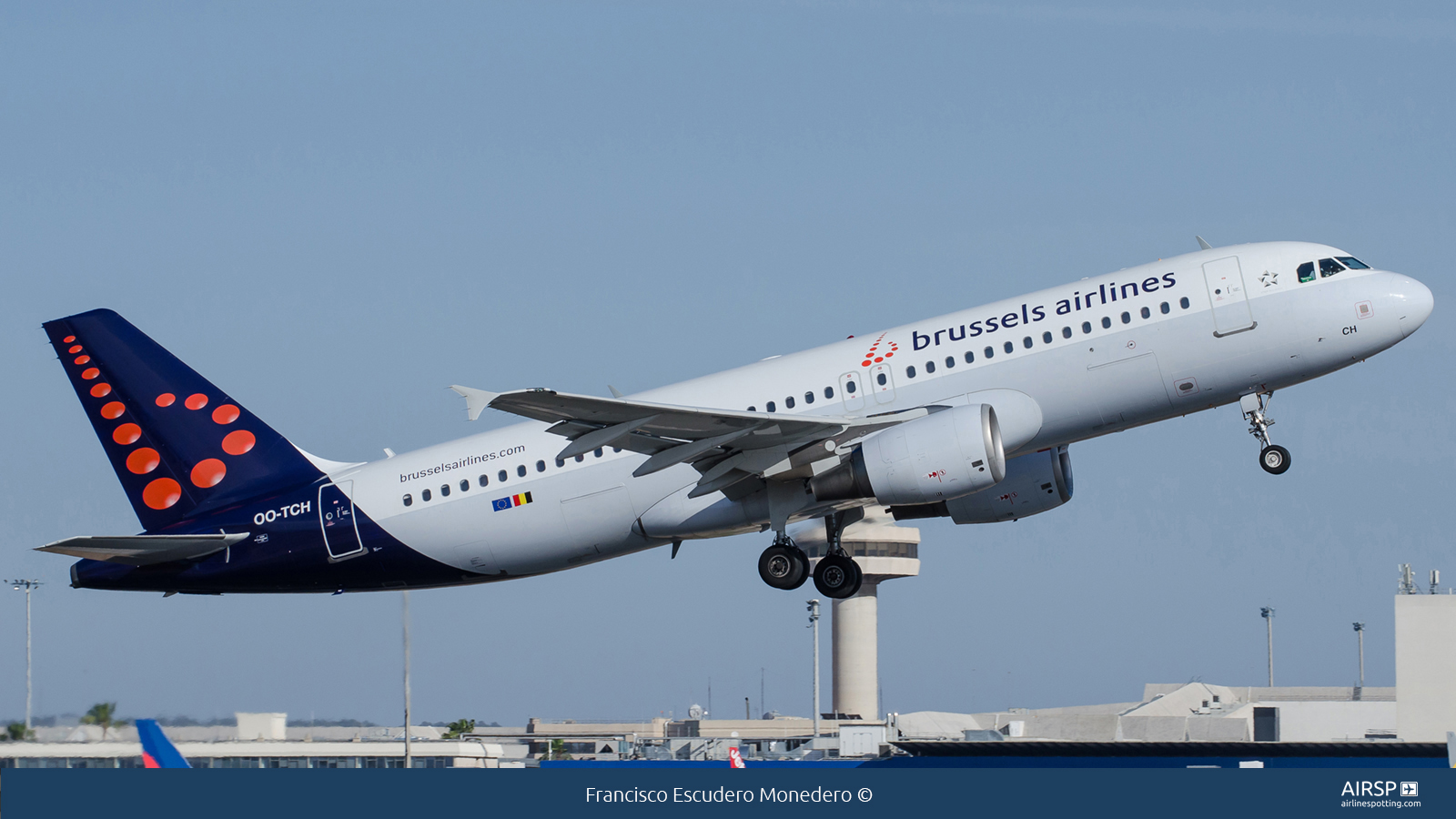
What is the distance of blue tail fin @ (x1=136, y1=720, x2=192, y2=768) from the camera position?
34031mm

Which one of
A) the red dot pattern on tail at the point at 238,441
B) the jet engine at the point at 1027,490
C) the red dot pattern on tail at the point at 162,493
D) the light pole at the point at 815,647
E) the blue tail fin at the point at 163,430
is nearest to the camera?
the jet engine at the point at 1027,490

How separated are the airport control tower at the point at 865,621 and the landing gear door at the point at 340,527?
7476cm

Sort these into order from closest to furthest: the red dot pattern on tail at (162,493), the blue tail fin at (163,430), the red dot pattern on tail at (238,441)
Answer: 1. the blue tail fin at (163,430)
2. the red dot pattern on tail at (162,493)
3. the red dot pattern on tail at (238,441)

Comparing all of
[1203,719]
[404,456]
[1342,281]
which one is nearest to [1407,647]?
[1203,719]

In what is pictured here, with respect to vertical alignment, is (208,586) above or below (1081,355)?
below

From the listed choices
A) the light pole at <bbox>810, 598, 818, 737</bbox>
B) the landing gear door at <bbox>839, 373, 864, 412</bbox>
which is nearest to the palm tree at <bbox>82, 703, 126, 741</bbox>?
the landing gear door at <bbox>839, 373, 864, 412</bbox>

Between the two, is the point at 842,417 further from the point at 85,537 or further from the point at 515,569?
the point at 85,537

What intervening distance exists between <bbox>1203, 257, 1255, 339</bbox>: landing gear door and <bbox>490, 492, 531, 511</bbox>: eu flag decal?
14.3 meters

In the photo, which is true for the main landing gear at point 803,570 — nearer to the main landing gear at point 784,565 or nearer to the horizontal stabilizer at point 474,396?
the main landing gear at point 784,565

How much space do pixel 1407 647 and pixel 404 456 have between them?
126 feet

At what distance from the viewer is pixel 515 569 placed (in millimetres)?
34844

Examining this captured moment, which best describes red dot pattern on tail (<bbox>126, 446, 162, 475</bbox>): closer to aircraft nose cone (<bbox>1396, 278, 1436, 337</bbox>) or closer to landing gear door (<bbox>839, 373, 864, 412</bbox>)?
landing gear door (<bbox>839, 373, 864, 412</bbox>)

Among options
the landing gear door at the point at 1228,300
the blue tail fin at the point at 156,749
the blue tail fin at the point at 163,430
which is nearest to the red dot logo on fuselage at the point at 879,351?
the landing gear door at the point at 1228,300

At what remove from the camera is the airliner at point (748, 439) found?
31.7 metres
